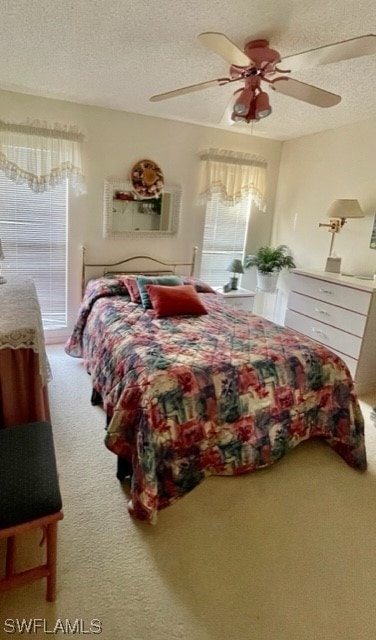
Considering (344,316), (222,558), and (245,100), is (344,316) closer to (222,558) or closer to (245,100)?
(245,100)

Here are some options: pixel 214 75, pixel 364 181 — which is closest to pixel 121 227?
pixel 214 75

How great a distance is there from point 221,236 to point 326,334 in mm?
1801

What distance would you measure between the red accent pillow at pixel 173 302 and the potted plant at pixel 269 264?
155 cm

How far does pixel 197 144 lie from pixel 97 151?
3.74 ft

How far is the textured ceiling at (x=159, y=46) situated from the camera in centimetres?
178

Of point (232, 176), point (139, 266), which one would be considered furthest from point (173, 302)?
point (232, 176)

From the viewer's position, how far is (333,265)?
3621mm

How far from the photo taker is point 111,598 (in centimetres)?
140

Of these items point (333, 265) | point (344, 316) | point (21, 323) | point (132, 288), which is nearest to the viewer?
point (21, 323)

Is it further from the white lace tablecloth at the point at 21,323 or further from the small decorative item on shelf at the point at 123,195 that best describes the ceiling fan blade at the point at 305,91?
the small decorative item on shelf at the point at 123,195

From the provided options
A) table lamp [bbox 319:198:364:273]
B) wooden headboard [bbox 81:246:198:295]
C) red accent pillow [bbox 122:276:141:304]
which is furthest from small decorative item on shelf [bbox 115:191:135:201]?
table lamp [bbox 319:198:364:273]

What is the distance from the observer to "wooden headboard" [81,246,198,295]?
3803 mm

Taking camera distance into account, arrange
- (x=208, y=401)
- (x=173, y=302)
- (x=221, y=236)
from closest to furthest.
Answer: (x=208, y=401), (x=173, y=302), (x=221, y=236)

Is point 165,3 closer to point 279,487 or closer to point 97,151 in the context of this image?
point 97,151
